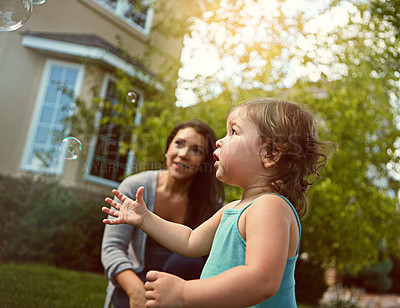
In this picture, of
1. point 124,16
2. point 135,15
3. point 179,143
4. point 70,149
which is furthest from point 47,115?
point 179,143

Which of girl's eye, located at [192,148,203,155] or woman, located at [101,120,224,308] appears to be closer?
woman, located at [101,120,224,308]

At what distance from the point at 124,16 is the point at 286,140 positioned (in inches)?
327

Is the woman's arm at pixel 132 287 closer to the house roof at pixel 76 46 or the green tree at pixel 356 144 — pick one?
the green tree at pixel 356 144

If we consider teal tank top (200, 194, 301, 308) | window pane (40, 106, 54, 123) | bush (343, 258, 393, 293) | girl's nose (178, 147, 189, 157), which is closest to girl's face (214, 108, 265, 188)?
teal tank top (200, 194, 301, 308)

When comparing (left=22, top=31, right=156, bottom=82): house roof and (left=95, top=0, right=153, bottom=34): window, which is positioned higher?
(left=95, top=0, right=153, bottom=34): window

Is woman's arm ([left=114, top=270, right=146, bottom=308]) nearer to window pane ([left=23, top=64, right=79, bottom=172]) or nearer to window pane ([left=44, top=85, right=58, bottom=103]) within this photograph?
window pane ([left=23, top=64, right=79, bottom=172])

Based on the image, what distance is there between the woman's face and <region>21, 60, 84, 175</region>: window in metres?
5.04

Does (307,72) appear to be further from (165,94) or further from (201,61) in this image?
(165,94)

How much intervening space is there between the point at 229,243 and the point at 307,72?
6.35 m

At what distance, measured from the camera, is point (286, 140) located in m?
1.42

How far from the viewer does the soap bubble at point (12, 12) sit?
7.82 ft

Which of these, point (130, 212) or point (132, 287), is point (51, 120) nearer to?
point (132, 287)

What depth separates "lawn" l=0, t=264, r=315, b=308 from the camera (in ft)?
12.1

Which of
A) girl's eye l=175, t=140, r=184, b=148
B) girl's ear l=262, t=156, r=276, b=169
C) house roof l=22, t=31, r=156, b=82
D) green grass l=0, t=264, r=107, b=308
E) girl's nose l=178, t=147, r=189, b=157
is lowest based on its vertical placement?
green grass l=0, t=264, r=107, b=308
